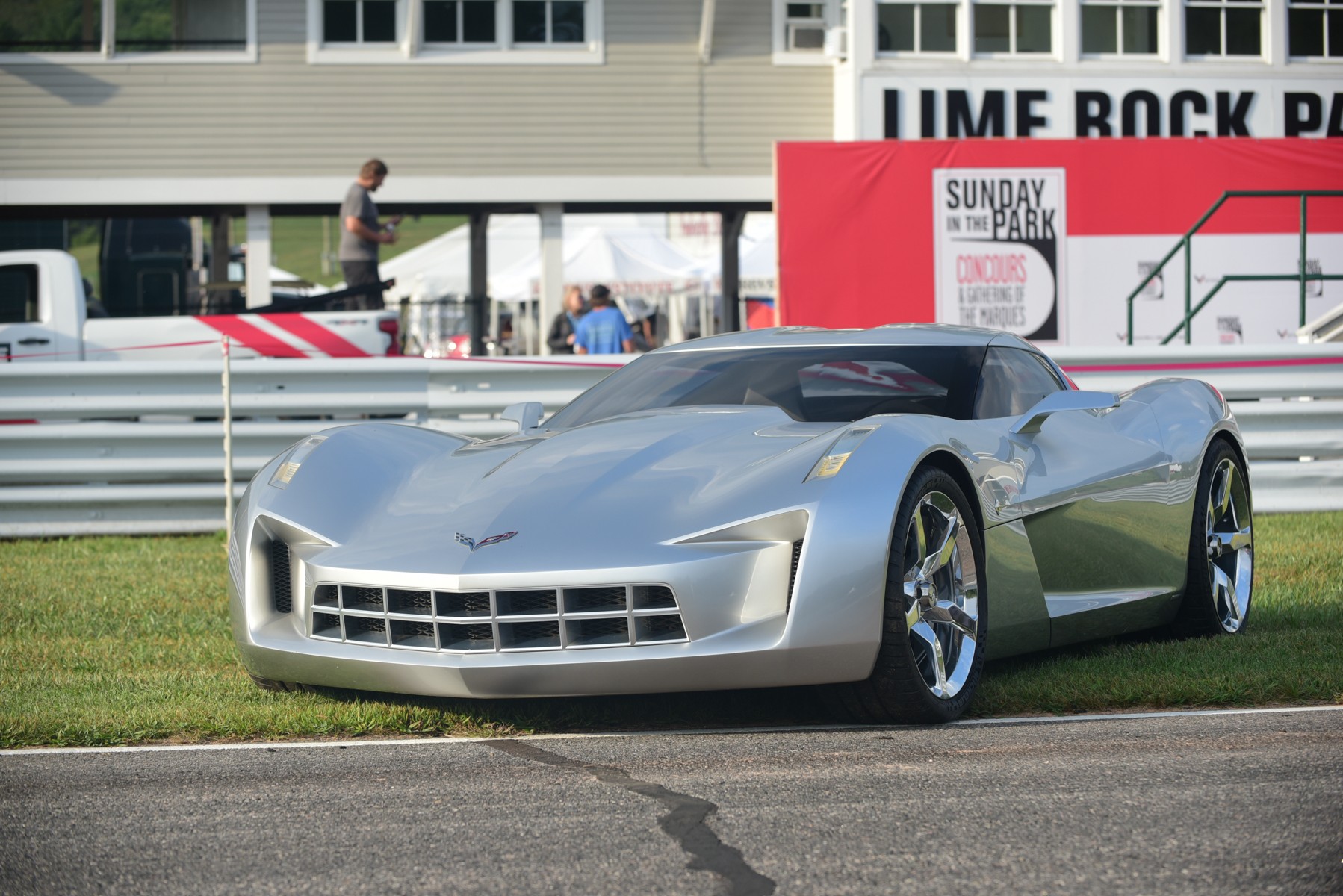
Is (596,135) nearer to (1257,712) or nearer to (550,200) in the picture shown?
(550,200)

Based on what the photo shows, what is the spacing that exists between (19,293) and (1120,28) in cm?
1304

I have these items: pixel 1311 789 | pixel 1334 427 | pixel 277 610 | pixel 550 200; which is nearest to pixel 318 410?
pixel 277 610

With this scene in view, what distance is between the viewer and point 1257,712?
4773mm

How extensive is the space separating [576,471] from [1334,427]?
7583 millimetres

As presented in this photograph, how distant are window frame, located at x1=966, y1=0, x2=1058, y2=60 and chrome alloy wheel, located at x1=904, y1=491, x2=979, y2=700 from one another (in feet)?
51.5

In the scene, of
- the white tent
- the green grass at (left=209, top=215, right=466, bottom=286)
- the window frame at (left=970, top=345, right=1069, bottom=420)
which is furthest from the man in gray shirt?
the green grass at (left=209, top=215, right=466, bottom=286)

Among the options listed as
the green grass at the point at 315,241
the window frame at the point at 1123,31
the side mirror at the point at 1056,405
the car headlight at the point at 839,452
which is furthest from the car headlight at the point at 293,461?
the green grass at the point at 315,241

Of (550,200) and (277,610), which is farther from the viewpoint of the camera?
(550,200)

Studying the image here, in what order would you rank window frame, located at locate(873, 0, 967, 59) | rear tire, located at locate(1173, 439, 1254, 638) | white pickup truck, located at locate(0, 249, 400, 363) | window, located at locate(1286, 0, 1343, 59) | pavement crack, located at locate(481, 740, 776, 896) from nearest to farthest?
pavement crack, located at locate(481, 740, 776, 896), rear tire, located at locate(1173, 439, 1254, 638), white pickup truck, located at locate(0, 249, 400, 363), window frame, located at locate(873, 0, 967, 59), window, located at locate(1286, 0, 1343, 59)

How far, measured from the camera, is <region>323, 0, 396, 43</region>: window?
65.1 feet

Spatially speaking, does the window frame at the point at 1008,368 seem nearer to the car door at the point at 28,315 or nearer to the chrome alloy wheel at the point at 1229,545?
the chrome alloy wheel at the point at 1229,545

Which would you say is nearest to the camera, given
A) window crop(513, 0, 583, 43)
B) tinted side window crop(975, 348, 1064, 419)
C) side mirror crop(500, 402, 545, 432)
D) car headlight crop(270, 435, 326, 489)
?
car headlight crop(270, 435, 326, 489)

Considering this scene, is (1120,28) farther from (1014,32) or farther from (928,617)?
(928,617)

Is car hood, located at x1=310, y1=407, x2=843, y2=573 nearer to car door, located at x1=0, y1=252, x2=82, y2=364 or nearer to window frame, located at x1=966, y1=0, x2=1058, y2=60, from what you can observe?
car door, located at x1=0, y1=252, x2=82, y2=364
